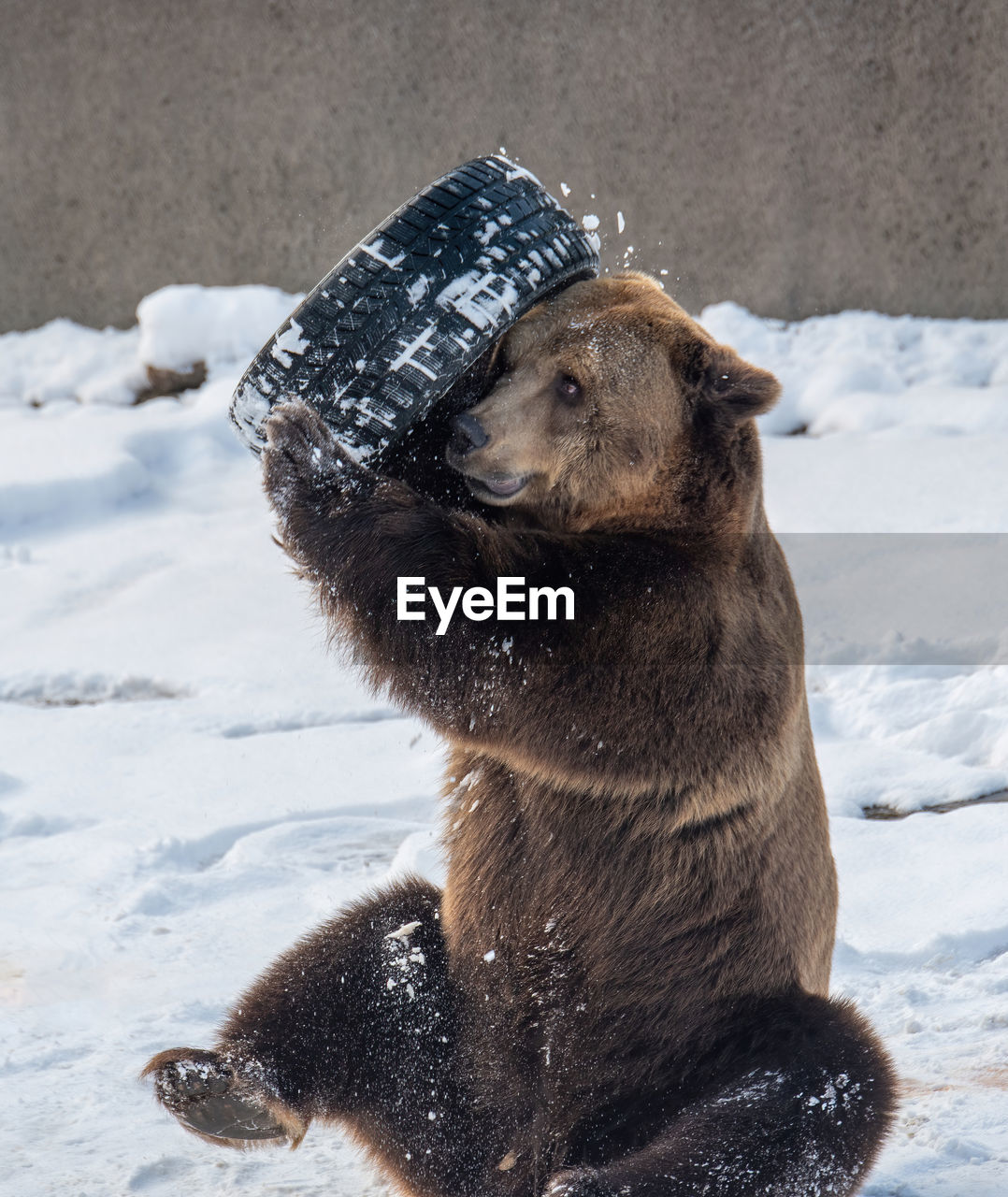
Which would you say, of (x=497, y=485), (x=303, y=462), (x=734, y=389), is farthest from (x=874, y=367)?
(x=303, y=462)

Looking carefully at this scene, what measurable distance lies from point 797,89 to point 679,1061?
7842mm

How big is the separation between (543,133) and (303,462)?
25.0 ft

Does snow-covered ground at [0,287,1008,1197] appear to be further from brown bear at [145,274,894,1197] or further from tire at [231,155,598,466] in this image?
tire at [231,155,598,466]

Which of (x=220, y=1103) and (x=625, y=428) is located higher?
(x=625, y=428)

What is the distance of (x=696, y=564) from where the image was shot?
2361 millimetres

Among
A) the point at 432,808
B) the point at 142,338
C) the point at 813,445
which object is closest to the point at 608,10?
the point at 813,445

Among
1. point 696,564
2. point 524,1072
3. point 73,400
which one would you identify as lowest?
point 73,400

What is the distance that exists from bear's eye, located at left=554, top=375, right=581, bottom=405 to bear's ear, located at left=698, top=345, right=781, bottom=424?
0.23 m

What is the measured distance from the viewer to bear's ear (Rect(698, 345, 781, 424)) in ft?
7.91

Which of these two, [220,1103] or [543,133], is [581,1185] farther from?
[543,133]

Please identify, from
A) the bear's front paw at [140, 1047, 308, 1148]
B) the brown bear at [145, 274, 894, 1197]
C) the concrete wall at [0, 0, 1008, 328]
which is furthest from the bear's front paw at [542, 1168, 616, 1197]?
the concrete wall at [0, 0, 1008, 328]

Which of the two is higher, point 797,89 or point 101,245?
point 797,89

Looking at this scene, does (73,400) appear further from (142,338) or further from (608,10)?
(608,10)

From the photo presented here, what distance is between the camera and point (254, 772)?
15.4 feet
